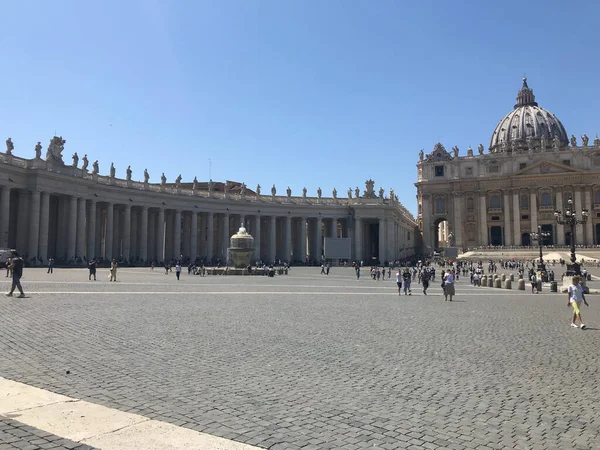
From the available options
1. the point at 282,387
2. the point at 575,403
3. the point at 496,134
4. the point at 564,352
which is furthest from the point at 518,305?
the point at 496,134

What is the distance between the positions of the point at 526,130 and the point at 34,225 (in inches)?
5459

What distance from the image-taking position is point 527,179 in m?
114

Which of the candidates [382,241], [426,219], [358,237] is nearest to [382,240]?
[382,241]

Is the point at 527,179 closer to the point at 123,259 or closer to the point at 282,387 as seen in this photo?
the point at 123,259

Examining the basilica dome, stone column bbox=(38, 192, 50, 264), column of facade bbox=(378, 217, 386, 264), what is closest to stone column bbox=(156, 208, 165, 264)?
stone column bbox=(38, 192, 50, 264)

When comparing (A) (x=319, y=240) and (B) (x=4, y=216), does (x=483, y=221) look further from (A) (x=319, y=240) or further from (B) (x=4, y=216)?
(B) (x=4, y=216)

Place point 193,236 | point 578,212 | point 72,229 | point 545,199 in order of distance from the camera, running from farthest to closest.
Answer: point 545,199 < point 578,212 < point 193,236 < point 72,229

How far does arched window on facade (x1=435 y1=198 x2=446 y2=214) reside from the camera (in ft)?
413

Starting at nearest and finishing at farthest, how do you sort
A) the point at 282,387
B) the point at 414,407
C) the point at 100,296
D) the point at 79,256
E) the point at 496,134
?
the point at 414,407 → the point at 282,387 → the point at 100,296 → the point at 79,256 → the point at 496,134

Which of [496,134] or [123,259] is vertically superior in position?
[496,134]

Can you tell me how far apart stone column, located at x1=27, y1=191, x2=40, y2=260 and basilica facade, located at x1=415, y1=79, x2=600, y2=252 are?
90.1 m

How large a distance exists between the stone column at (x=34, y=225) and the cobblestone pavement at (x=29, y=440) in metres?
53.9

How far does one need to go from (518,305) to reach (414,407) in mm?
16719

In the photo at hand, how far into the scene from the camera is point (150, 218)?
77.2 m
